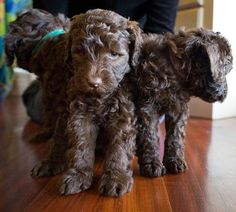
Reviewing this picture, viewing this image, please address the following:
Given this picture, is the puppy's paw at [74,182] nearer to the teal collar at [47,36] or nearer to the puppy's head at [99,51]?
the puppy's head at [99,51]

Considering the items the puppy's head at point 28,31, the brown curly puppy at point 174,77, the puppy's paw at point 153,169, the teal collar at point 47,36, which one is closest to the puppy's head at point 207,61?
the brown curly puppy at point 174,77

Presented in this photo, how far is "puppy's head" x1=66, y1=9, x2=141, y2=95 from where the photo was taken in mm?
1236

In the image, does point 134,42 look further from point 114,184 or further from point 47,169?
point 47,169

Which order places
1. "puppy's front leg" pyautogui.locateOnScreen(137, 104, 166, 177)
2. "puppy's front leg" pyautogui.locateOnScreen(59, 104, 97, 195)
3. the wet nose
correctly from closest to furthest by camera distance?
1. the wet nose
2. "puppy's front leg" pyautogui.locateOnScreen(59, 104, 97, 195)
3. "puppy's front leg" pyautogui.locateOnScreen(137, 104, 166, 177)

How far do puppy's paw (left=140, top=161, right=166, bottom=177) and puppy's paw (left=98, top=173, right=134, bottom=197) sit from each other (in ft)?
0.54

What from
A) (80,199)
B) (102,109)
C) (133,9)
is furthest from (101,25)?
(133,9)

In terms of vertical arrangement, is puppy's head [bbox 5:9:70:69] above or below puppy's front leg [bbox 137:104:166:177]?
above

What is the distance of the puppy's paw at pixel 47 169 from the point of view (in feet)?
5.00

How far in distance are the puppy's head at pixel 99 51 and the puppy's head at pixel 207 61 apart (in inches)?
9.8

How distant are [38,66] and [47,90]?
0.15m

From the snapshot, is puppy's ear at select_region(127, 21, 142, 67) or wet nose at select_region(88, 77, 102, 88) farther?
puppy's ear at select_region(127, 21, 142, 67)

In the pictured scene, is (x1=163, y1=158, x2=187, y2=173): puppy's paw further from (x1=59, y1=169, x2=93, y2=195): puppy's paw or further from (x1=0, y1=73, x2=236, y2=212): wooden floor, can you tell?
(x1=59, y1=169, x2=93, y2=195): puppy's paw

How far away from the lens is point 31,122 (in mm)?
2674

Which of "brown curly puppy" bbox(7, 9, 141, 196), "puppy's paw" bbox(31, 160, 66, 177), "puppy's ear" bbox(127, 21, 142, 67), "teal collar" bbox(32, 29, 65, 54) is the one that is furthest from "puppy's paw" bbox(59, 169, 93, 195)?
"teal collar" bbox(32, 29, 65, 54)
